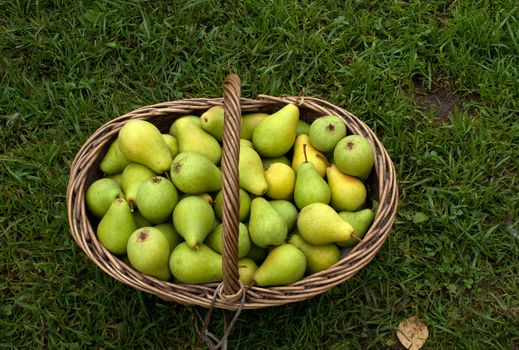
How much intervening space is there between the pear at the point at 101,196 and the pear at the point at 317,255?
0.71m

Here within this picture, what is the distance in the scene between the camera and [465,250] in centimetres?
282

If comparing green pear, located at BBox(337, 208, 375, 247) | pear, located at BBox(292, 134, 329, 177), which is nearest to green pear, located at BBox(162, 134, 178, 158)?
pear, located at BBox(292, 134, 329, 177)

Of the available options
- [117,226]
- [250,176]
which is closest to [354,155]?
[250,176]

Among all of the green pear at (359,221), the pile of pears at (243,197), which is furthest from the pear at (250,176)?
the green pear at (359,221)

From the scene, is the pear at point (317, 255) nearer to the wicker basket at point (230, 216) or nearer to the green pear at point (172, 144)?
the wicker basket at point (230, 216)

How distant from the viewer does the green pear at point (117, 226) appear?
2.29 m

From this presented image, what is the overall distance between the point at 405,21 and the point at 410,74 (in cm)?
36

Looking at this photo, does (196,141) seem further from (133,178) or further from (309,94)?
(309,94)

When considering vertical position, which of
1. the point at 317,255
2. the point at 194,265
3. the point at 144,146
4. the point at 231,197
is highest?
the point at 231,197

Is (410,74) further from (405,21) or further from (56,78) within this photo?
(56,78)

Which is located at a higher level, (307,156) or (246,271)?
(307,156)

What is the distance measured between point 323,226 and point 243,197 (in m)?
0.33

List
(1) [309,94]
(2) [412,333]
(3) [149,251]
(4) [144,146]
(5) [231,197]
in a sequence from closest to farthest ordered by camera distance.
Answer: (5) [231,197] < (3) [149,251] < (4) [144,146] < (2) [412,333] < (1) [309,94]

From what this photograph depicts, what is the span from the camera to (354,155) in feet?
7.82
